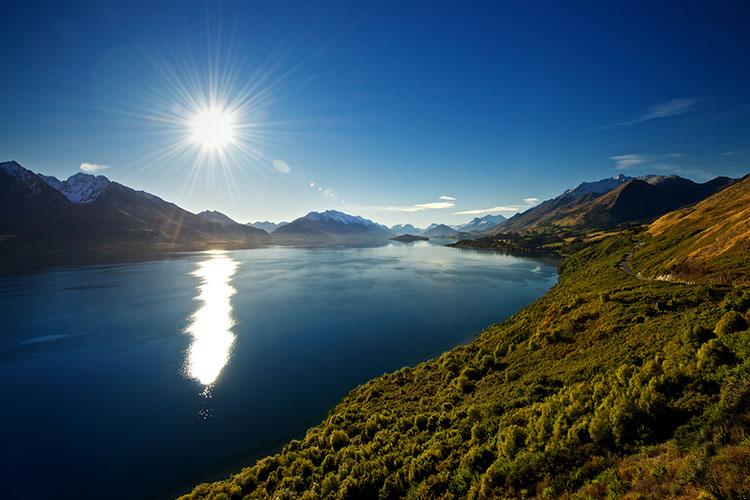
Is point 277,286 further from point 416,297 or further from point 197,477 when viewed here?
point 197,477

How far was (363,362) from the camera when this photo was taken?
39.6 metres

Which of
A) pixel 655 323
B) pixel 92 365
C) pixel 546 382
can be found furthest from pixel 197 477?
pixel 655 323

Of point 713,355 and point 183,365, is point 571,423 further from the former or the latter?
point 183,365

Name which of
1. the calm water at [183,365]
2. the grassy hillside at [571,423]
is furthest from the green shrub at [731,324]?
the calm water at [183,365]

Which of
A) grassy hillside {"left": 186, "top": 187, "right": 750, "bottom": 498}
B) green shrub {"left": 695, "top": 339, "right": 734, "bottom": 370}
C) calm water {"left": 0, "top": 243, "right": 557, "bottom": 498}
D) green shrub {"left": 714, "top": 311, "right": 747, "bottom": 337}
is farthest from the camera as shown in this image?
calm water {"left": 0, "top": 243, "right": 557, "bottom": 498}

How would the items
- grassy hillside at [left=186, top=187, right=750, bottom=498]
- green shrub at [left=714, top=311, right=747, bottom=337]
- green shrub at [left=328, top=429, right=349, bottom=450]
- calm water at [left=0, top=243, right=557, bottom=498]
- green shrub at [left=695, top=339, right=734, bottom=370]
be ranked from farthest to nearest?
calm water at [left=0, top=243, right=557, bottom=498]
green shrub at [left=328, top=429, right=349, bottom=450]
green shrub at [left=714, top=311, right=747, bottom=337]
green shrub at [left=695, top=339, right=734, bottom=370]
grassy hillside at [left=186, top=187, right=750, bottom=498]

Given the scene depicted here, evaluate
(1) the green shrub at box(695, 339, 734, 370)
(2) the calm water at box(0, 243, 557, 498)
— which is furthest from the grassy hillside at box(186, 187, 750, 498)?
(2) the calm water at box(0, 243, 557, 498)

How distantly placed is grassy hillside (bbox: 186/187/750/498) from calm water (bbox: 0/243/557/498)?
772cm

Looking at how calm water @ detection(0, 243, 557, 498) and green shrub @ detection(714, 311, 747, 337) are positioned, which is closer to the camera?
green shrub @ detection(714, 311, 747, 337)

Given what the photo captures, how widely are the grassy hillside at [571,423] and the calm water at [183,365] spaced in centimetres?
772

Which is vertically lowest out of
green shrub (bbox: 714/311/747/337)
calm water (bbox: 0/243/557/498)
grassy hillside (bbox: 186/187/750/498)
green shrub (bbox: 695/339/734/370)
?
calm water (bbox: 0/243/557/498)

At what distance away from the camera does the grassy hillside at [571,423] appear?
9.10 m

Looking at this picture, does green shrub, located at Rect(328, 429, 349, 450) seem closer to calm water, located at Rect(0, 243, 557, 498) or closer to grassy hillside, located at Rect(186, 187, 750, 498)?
grassy hillside, located at Rect(186, 187, 750, 498)

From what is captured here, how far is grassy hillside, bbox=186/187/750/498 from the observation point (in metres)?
9.10
